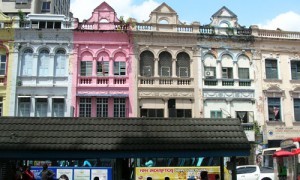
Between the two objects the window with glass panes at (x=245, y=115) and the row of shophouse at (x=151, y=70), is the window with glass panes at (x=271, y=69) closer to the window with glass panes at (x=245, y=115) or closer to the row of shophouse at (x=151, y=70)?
the row of shophouse at (x=151, y=70)

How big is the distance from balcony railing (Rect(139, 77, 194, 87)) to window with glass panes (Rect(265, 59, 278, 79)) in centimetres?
660

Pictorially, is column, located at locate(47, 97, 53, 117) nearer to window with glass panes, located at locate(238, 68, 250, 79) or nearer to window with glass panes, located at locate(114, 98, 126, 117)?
window with glass panes, located at locate(114, 98, 126, 117)

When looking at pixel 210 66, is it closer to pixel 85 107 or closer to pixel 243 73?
pixel 243 73

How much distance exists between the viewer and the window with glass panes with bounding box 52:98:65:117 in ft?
92.6

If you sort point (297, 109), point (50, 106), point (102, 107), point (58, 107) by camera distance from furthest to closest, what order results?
point (297, 109) < point (102, 107) < point (58, 107) < point (50, 106)

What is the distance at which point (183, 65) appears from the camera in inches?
1192

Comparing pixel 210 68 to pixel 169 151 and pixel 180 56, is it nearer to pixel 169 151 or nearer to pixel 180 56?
pixel 180 56

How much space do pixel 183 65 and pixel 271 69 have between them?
24.3 ft

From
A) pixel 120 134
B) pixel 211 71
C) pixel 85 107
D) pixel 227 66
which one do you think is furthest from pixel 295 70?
pixel 120 134

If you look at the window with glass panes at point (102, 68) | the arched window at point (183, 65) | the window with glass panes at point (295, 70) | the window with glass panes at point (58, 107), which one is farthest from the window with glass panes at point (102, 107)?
the window with glass panes at point (295, 70)

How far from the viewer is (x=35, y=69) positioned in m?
28.5

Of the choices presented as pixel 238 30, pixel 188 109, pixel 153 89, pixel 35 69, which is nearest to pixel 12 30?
pixel 35 69

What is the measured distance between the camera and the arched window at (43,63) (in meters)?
28.8

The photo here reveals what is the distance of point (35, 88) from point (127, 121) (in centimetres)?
1862
